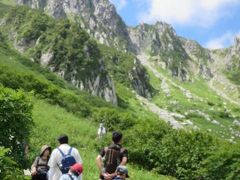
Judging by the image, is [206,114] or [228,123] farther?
[206,114]

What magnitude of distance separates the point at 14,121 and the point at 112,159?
158 inches

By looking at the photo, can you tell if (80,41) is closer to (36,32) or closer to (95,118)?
(36,32)

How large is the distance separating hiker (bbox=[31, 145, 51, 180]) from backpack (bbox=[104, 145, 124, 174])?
1659mm

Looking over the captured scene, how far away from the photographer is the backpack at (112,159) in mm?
13945

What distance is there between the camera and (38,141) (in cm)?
3288

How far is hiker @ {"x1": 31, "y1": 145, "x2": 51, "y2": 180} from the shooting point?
1362 centimetres

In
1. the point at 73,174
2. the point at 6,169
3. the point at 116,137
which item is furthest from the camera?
the point at 116,137

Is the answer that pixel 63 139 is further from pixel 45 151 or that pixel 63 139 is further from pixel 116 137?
pixel 116 137

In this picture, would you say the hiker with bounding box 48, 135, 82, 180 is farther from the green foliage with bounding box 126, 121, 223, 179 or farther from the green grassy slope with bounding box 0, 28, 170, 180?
the green foliage with bounding box 126, 121, 223, 179

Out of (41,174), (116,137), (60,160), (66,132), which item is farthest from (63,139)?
(66,132)

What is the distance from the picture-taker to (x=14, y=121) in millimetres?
16141

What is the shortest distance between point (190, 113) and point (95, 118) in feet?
446

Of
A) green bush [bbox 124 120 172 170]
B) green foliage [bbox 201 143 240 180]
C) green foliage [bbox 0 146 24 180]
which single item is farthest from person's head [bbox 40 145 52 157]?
green bush [bbox 124 120 172 170]

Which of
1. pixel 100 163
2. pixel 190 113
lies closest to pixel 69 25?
pixel 190 113
